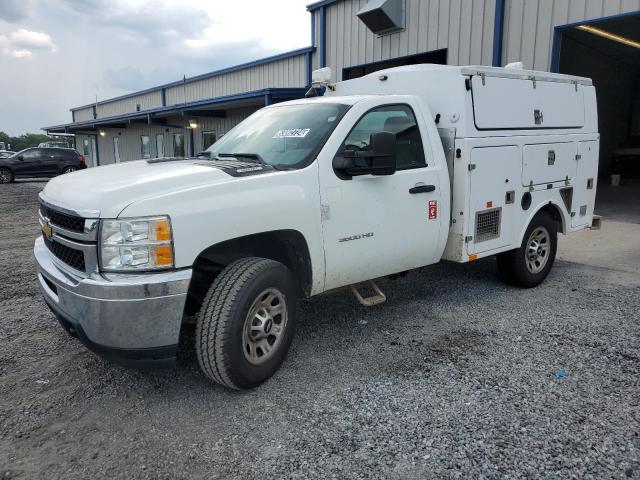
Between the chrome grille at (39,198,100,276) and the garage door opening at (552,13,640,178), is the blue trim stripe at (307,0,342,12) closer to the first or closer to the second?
the garage door opening at (552,13,640,178)

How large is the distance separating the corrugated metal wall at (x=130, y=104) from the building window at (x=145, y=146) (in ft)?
6.50

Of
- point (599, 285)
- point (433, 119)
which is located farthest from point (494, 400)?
point (599, 285)

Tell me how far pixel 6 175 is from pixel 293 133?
2317 cm

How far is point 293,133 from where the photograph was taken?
4008 mm

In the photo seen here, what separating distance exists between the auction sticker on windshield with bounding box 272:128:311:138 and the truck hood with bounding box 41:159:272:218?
17.7 inches

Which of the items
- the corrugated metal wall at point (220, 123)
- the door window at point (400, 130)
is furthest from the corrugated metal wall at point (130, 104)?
the door window at point (400, 130)

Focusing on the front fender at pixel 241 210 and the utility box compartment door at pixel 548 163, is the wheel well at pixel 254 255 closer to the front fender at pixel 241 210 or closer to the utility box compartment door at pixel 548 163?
the front fender at pixel 241 210

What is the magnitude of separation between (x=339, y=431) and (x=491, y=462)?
848 millimetres

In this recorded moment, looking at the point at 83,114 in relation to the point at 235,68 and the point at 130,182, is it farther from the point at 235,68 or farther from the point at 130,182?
the point at 130,182

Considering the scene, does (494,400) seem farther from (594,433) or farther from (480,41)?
(480,41)

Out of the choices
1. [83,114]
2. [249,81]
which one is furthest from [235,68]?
[83,114]

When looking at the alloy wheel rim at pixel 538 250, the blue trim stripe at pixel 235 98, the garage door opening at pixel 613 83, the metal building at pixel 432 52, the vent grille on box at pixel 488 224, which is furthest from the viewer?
the garage door opening at pixel 613 83

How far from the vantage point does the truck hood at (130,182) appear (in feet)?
9.63

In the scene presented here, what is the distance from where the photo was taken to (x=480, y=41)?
33.1 ft
